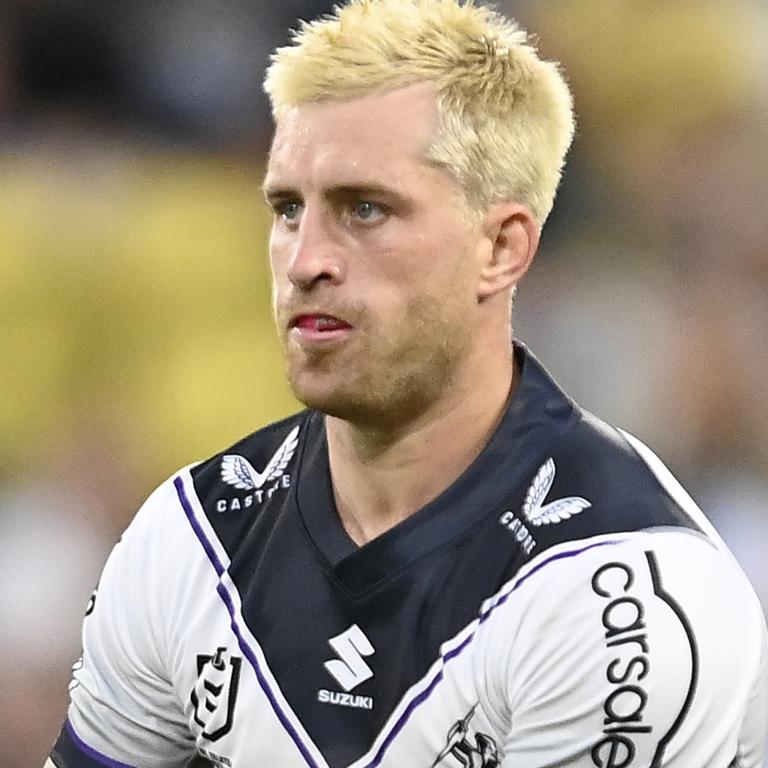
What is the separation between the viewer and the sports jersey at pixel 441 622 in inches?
46.8

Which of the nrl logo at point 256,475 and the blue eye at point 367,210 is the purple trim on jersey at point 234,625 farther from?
the blue eye at point 367,210

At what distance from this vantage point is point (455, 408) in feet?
4.47

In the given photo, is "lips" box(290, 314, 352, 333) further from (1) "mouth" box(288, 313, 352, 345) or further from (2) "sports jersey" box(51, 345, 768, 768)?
(2) "sports jersey" box(51, 345, 768, 768)

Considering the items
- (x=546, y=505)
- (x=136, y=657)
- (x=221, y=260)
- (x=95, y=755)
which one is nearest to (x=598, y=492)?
(x=546, y=505)

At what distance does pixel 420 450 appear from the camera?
1368 millimetres

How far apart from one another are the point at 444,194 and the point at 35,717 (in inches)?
60.1

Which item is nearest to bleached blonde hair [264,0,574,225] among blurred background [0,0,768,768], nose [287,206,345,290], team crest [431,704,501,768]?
nose [287,206,345,290]

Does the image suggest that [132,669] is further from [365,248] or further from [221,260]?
[221,260]

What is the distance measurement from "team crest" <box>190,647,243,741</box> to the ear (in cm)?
43

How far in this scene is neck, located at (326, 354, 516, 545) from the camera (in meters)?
1.36

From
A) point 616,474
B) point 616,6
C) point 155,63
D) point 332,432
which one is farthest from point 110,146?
point 616,474

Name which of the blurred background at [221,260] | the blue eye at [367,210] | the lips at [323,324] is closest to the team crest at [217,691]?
the lips at [323,324]

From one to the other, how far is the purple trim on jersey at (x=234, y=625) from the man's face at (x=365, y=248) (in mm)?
232

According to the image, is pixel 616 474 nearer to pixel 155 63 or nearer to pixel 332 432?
pixel 332 432
